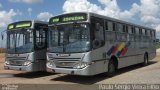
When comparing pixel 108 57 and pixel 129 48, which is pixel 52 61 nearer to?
pixel 108 57

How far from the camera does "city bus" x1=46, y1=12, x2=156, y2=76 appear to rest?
13.9 m

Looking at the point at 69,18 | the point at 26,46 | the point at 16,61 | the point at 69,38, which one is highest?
the point at 69,18

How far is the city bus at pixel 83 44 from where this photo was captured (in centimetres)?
1388

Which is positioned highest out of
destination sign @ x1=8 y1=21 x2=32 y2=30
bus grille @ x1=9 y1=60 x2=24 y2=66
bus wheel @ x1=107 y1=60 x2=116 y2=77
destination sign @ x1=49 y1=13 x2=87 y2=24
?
destination sign @ x1=49 y1=13 x2=87 y2=24

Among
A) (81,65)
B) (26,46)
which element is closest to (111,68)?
(81,65)

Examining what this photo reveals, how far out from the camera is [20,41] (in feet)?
54.5

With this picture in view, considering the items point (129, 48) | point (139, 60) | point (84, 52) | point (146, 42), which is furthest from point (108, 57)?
point (146, 42)

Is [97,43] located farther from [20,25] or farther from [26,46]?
[20,25]

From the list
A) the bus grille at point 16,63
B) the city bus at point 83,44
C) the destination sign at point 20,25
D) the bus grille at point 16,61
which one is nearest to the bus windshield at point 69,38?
Result: the city bus at point 83,44

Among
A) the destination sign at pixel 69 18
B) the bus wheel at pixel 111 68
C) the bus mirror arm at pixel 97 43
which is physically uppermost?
the destination sign at pixel 69 18

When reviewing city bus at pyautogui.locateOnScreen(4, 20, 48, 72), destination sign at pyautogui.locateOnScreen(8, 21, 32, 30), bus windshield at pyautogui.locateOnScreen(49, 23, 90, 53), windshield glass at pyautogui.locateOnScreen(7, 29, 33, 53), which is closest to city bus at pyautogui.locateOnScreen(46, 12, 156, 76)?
bus windshield at pyautogui.locateOnScreen(49, 23, 90, 53)

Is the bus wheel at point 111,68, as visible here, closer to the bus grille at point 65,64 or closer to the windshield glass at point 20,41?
the bus grille at point 65,64

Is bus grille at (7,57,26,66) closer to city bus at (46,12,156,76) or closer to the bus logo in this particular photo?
city bus at (46,12,156,76)

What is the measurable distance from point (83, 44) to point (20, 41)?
4.20 meters
